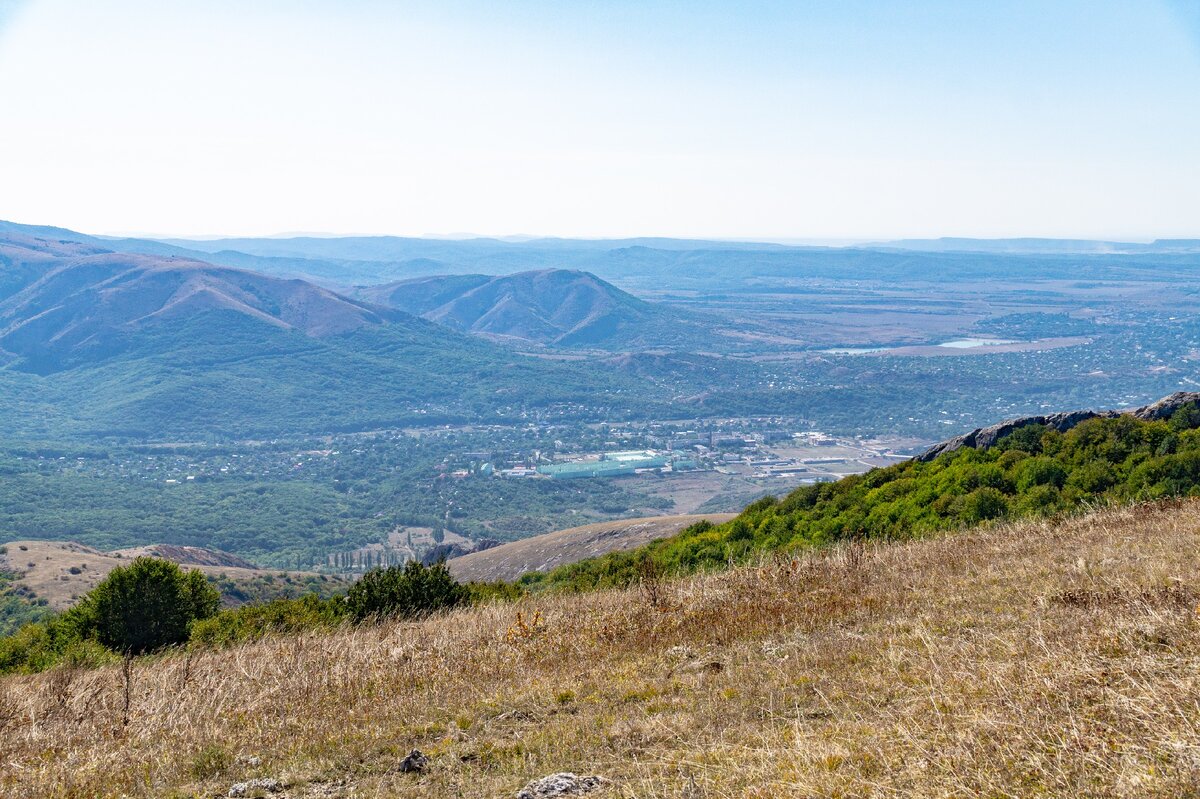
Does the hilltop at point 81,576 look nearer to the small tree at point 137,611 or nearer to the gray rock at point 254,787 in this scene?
the small tree at point 137,611

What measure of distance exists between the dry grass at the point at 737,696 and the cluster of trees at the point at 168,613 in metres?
4.04

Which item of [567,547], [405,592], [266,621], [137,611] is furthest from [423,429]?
[405,592]

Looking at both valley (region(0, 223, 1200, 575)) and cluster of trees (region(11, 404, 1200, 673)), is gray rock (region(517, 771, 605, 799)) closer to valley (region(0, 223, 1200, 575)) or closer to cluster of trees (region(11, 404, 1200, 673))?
cluster of trees (region(11, 404, 1200, 673))

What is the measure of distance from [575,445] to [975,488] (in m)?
119

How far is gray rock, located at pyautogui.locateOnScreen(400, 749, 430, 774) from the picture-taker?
5.86m

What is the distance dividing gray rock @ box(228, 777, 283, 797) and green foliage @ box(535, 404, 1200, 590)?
8492mm

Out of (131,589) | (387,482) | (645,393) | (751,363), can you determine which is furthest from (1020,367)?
(131,589)

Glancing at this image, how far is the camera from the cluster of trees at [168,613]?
14.7 meters

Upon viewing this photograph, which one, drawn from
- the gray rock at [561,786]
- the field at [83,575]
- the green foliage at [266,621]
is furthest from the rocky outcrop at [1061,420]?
the field at [83,575]

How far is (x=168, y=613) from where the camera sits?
679 inches

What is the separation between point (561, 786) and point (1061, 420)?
64.0 feet

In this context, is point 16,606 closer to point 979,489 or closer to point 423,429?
point 979,489

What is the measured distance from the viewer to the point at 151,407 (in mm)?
155750

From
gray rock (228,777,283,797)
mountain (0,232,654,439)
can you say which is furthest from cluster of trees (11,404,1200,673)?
mountain (0,232,654,439)
